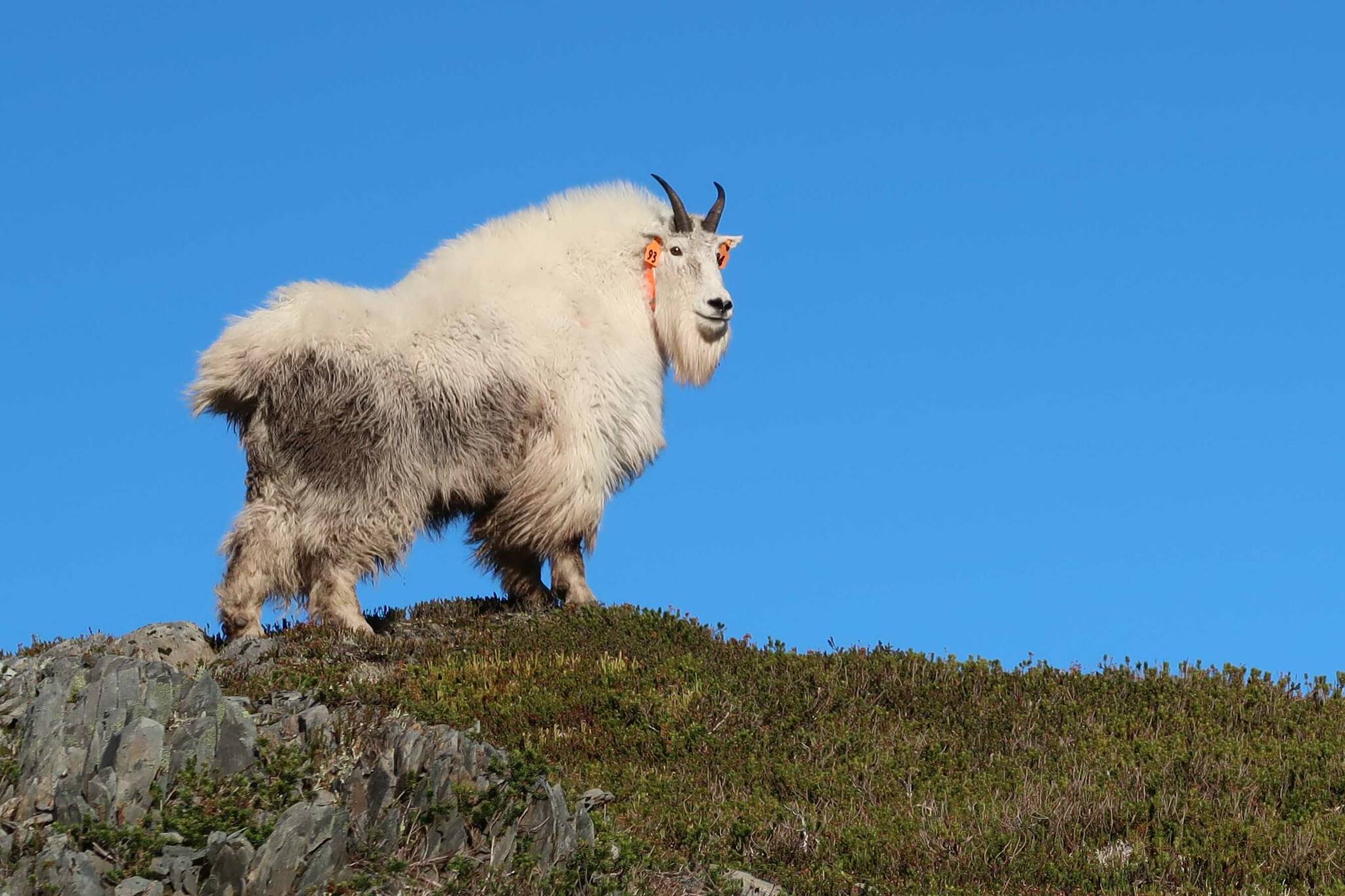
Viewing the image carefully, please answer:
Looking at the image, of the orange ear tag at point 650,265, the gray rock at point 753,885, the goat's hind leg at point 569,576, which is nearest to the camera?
the gray rock at point 753,885

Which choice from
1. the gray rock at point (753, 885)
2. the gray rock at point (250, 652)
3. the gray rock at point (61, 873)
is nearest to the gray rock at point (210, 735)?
the gray rock at point (61, 873)

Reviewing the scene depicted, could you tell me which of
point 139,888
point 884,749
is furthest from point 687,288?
point 139,888

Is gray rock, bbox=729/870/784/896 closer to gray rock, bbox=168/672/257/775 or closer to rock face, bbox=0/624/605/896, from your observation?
rock face, bbox=0/624/605/896

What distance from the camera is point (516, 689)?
9.60 m

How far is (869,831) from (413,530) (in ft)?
15.9

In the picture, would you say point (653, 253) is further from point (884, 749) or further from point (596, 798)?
point (596, 798)

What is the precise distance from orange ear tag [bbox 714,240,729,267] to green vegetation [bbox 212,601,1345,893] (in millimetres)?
3382

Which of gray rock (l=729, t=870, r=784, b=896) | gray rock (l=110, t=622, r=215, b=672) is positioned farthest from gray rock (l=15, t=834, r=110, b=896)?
gray rock (l=110, t=622, r=215, b=672)

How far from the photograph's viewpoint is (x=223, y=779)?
6516mm

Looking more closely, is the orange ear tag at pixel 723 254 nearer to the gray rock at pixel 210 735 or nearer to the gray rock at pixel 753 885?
the gray rock at pixel 753 885

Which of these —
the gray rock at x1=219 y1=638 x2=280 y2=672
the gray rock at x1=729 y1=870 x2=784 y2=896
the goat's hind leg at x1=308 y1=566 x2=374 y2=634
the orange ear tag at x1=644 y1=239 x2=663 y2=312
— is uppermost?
the orange ear tag at x1=644 y1=239 x2=663 y2=312

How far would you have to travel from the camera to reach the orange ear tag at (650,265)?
1322 cm

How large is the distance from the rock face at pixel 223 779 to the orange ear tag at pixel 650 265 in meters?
6.35

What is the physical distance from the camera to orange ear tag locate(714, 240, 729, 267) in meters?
13.6
